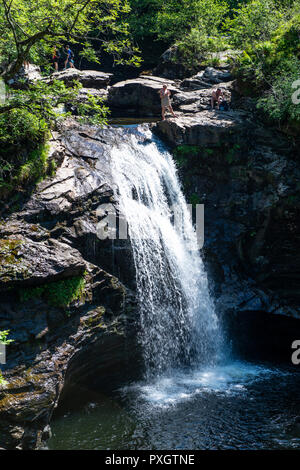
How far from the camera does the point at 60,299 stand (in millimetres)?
8773

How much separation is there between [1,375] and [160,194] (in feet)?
24.5

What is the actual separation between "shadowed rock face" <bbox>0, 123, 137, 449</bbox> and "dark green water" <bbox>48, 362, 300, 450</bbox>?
775 mm

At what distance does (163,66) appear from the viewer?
22141mm

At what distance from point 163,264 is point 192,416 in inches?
168

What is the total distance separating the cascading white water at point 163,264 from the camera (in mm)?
10859

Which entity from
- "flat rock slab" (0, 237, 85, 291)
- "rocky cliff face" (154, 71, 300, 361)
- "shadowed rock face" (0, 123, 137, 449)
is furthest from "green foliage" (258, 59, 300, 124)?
"flat rock slab" (0, 237, 85, 291)

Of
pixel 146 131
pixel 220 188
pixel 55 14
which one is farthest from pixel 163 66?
pixel 55 14

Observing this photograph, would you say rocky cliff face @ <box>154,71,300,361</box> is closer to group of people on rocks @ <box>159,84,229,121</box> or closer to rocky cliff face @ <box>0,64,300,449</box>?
rocky cliff face @ <box>0,64,300,449</box>

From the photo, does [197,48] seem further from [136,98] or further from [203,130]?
[203,130]

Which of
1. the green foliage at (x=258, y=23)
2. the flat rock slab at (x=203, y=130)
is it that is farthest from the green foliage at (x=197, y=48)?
the flat rock slab at (x=203, y=130)

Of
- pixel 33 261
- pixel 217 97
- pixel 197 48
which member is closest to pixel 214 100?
pixel 217 97

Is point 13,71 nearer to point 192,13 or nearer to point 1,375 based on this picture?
point 1,375

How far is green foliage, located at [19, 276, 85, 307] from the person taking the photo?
27.9 feet

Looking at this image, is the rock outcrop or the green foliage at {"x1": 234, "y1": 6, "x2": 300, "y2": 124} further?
the rock outcrop
